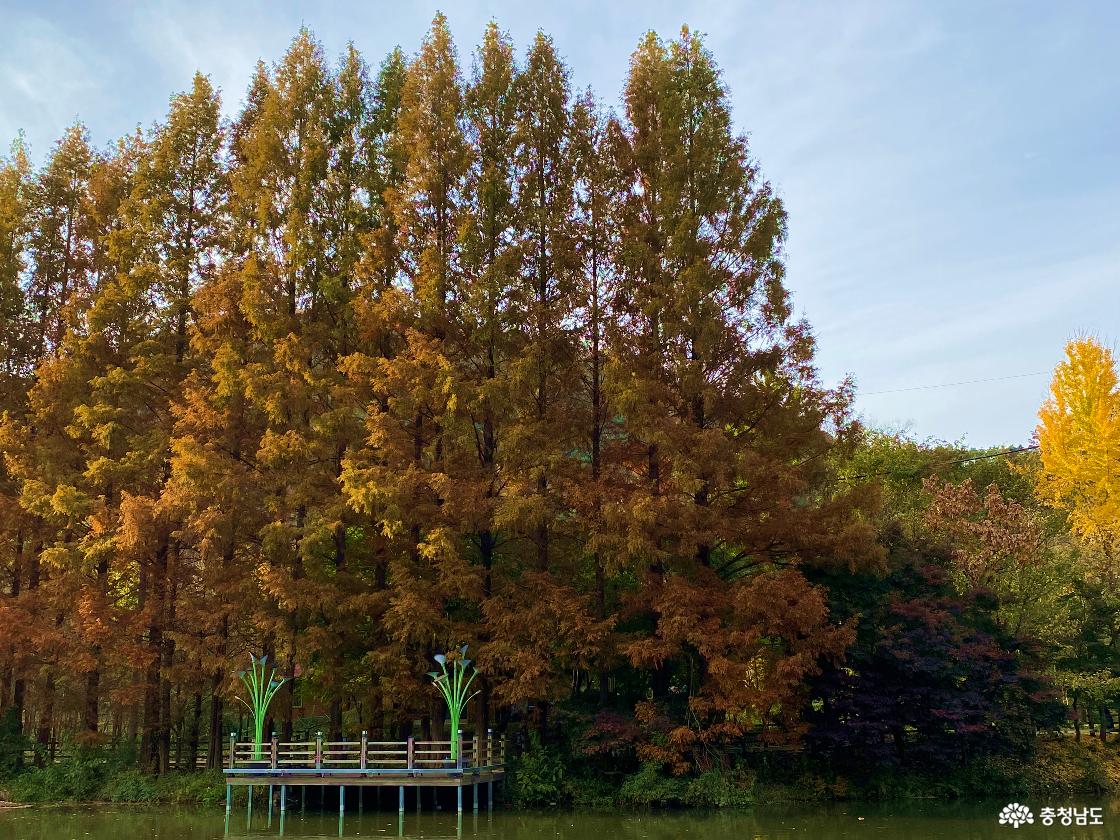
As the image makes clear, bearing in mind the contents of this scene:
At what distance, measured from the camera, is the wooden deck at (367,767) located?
62.3ft

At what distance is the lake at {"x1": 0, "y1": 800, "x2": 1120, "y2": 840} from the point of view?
1581 centimetres

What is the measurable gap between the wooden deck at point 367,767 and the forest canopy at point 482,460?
4.61 ft

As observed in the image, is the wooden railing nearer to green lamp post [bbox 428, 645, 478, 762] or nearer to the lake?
green lamp post [bbox 428, 645, 478, 762]

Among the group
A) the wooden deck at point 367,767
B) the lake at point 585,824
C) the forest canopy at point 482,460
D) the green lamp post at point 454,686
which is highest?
the forest canopy at point 482,460

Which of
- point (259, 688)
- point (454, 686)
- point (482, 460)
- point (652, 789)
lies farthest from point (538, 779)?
point (482, 460)

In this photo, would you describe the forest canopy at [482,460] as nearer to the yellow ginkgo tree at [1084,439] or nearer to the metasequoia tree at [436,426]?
the metasequoia tree at [436,426]

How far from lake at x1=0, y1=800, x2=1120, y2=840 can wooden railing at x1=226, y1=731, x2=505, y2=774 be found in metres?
0.95

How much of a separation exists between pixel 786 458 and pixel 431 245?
9638mm

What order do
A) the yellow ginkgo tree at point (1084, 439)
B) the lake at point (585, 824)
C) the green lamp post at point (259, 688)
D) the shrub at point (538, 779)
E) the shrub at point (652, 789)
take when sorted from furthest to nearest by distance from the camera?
the yellow ginkgo tree at point (1084, 439) < the shrub at point (538, 779) < the green lamp post at point (259, 688) < the shrub at point (652, 789) < the lake at point (585, 824)

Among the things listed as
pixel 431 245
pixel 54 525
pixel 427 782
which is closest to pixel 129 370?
pixel 54 525

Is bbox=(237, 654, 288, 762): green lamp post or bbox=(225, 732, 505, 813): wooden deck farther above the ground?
bbox=(237, 654, 288, 762): green lamp post

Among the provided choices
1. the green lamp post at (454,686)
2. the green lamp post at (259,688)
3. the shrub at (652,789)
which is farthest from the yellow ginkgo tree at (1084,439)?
the green lamp post at (259,688)

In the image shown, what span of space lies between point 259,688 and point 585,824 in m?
7.66

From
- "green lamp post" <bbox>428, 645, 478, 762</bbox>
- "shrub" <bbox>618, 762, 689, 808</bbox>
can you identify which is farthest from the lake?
"green lamp post" <bbox>428, 645, 478, 762</bbox>
